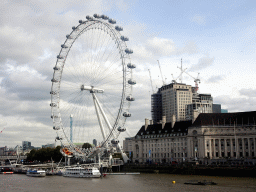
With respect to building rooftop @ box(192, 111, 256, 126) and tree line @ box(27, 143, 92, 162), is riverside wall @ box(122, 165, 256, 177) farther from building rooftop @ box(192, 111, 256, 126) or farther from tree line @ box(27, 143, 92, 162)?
tree line @ box(27, 143, 92, 162)

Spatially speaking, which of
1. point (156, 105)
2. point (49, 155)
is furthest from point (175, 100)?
point (49, 155)

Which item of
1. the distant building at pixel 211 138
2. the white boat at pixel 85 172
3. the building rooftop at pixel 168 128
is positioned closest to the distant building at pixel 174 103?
the building rooftop at pixel 168 128

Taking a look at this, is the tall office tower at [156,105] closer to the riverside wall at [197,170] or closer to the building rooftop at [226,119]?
the building rooftop at [226,119]

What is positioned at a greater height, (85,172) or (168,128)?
(168,128)

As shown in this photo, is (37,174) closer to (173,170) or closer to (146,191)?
(173,170)

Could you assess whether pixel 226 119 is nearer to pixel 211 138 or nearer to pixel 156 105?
pixel 211 138

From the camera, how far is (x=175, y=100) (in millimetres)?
188000

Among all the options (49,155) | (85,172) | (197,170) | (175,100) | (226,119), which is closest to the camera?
(85,172)

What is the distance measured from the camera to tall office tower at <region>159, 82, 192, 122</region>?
616 feet

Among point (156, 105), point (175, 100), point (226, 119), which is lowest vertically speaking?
point (226, 119)

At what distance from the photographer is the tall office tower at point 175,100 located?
616 ft

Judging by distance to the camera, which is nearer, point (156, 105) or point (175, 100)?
point (175, 100)

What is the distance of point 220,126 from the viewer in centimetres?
10544

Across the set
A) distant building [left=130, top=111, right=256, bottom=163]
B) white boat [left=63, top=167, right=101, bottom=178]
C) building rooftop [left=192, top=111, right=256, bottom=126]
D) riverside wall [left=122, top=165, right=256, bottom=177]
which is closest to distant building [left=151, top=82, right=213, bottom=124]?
distant building [left=130, top=111, right=256, bottom=163]
